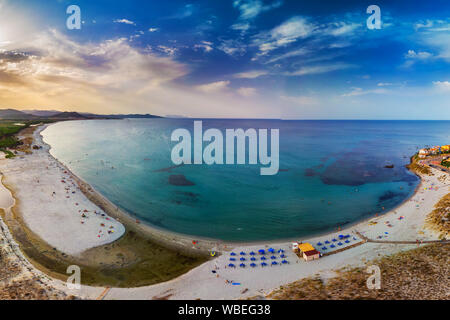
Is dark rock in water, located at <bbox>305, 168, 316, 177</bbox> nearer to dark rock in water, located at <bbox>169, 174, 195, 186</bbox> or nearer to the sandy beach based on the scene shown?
the sandy beach

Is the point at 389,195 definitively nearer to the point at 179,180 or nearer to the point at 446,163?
the point at 446,163

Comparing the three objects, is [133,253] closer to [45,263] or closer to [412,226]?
[45,263]

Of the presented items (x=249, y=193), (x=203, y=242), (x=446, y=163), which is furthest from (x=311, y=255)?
(x=446, y=163)

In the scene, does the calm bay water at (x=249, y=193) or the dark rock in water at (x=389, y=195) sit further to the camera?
the dark rock in water at (x=389, y=195)

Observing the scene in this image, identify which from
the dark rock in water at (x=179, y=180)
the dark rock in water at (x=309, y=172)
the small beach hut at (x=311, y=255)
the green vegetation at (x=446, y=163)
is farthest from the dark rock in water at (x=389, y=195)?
the dark rock in water at (x=179, y=180)

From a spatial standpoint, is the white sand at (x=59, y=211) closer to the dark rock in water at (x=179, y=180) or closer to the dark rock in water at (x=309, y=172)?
the dark rock in water at (x=179, y=180)

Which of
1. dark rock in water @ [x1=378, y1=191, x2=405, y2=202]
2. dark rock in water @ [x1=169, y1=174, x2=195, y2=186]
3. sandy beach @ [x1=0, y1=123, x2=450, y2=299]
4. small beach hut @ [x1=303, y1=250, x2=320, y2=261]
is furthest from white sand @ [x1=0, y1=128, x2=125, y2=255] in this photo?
dark rock in water @ [x1=378, y1=191, x2=405, y2=202]

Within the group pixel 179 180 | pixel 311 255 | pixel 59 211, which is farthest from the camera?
pixel 179 180
